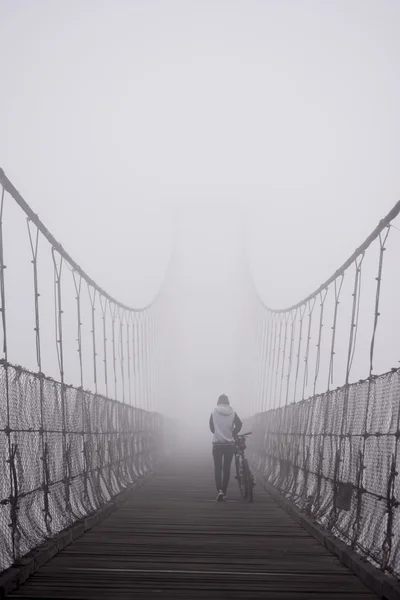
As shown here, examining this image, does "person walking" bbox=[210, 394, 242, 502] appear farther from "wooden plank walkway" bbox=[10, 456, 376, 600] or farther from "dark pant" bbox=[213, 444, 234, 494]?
"wooden plank walkway" bbox=[10, 456, 376, 600]

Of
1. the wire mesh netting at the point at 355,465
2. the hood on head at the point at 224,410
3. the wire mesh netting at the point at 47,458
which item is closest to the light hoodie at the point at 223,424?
the hood on head at the point at 224,410

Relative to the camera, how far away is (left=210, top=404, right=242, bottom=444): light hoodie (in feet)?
35.4

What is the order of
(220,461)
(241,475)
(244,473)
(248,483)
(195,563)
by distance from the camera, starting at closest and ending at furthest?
(195,563) → (248,483) → (244,473) → (220,461) → (241,475)

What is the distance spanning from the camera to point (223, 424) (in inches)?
428

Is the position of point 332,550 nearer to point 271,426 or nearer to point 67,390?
point 67,390

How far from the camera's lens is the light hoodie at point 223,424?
35.4 feet

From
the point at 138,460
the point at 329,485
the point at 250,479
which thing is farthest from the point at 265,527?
the point at 138,460

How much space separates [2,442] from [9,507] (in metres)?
0.45

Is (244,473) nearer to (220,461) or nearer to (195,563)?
(220,461)

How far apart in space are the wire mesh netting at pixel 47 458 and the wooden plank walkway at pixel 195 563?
0.76ft

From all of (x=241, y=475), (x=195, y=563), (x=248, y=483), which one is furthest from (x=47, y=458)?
(x=241, y=475)

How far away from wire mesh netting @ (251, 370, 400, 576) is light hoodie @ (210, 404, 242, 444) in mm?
766

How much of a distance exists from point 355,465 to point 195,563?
1300 millimetres

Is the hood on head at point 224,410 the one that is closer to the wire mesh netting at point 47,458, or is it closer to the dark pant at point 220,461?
the dark pant at point 220,461
